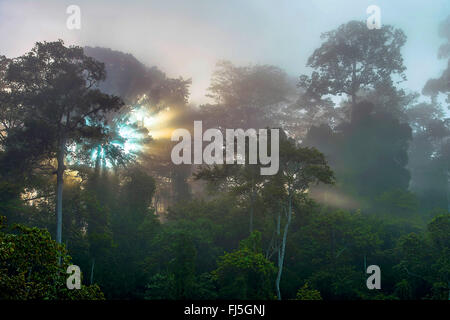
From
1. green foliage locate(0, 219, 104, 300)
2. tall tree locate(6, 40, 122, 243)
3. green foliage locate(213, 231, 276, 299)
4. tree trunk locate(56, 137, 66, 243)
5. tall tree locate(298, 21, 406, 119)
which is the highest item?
tall tree locate(298, 21, 406, 119)

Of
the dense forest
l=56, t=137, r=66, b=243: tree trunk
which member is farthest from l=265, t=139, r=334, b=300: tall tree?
l=56, t=137, r=66, b=243: tree trunk

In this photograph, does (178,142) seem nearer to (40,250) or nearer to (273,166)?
(273,166)

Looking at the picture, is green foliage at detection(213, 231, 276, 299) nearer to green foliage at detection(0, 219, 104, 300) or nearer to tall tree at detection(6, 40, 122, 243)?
green foliage at detection(0, 219, 104, 300)

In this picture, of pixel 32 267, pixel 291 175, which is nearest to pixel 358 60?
pixel 291 175

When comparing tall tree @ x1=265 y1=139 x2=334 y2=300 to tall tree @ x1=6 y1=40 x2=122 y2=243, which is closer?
tall tree @ x1=6 y1=40 x2=122 y2=243

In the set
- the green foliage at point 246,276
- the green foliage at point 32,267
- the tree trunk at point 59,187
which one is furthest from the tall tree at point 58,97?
the green foliage at point 246,276

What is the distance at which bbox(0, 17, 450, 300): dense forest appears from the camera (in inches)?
763

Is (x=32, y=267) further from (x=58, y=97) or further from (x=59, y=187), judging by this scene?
(x=58, y=97)

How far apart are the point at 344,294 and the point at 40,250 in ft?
62.2

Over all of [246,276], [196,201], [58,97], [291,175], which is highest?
[58,97]

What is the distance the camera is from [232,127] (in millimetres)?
46438

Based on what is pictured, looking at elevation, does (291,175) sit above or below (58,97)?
below

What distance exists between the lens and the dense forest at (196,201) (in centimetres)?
1939

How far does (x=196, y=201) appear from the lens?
3055 cm
